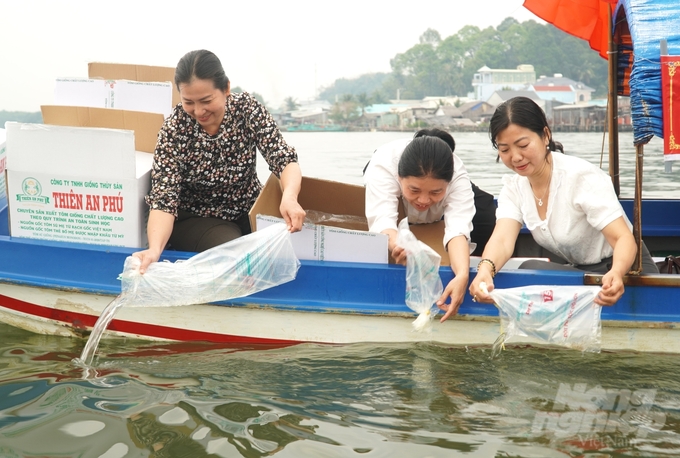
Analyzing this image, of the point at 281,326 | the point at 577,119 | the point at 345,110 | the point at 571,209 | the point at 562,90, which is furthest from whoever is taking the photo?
the point at 345,110

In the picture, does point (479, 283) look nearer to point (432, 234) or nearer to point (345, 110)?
point (432, 234)

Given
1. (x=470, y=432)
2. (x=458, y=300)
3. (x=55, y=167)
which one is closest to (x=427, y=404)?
(x=470, y=432)

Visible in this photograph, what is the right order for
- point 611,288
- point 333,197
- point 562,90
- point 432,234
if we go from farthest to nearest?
point 562,90
point 333,197
point 432,234
point 611,288

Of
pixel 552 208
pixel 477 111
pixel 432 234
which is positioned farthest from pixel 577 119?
pixel 552 208

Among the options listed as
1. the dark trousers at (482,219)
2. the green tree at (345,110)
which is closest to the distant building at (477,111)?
the green tree at (345,110)

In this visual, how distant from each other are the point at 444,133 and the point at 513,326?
1092mm

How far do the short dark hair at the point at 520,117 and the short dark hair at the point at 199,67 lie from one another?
131 centimetres

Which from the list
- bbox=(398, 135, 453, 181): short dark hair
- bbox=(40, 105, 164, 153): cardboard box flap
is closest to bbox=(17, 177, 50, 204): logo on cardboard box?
bbox=(40, 105, 164, 153): cardboard box flap

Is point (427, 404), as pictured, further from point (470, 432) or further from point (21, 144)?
point (21, 144)

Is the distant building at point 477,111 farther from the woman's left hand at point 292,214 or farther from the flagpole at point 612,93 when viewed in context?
the woman's left hand at point 292,214

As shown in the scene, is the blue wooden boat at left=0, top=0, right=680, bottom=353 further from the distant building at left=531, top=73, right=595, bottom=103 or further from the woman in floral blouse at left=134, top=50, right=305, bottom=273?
the distant building at left=531, top=73, right=595, bottom=103

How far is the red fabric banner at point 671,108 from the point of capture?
2.78 m

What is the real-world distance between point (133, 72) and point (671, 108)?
3.42 metres

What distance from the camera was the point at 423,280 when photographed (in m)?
3.21
